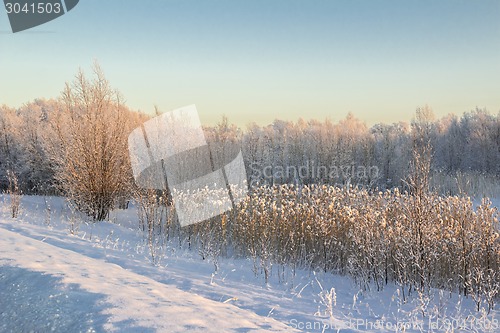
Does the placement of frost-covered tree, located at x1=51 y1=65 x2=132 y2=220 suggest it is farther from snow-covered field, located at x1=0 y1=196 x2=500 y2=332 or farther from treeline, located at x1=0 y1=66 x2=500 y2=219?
snow-covered field, located at x1=0 y1=196 x2=500 y2=332

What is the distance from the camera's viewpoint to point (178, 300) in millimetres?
4137

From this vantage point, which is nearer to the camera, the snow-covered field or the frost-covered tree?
the snow-covered field

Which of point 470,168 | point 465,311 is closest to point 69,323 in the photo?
point 465,311

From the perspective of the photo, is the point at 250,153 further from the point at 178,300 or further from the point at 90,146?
the point at 178,300

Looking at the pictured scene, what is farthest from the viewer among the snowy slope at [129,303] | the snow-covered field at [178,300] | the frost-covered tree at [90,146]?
the frost-covered tree at [90,146]

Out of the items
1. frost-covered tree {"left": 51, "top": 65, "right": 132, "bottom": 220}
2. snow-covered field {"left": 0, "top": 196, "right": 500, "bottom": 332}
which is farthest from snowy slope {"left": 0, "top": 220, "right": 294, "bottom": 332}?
frost-covered tree {"left": 51, "top": 65, "right": 132, "bottom": 220}

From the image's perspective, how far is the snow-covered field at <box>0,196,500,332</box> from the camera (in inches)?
141

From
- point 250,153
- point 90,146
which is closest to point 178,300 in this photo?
point 90,146

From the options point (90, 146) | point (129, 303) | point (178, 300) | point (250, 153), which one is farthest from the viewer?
point (250, 153)

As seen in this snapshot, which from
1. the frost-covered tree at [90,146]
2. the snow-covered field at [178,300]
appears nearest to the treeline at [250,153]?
the frost-covered tree at [90,146]

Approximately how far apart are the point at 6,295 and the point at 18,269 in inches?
20.7

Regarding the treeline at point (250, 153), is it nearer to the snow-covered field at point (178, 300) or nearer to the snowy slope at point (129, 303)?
the snow-covered field at point (178, 300)

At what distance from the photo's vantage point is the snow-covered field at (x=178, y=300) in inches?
141

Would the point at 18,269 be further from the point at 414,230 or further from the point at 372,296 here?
the point at 414,230
